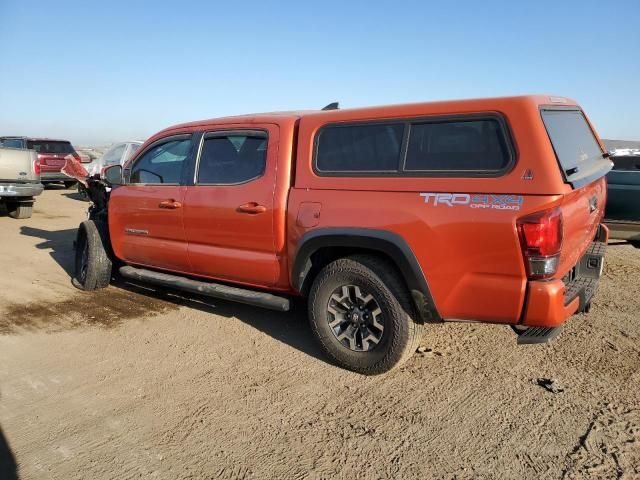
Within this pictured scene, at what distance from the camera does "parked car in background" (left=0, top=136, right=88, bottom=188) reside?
1656 cm

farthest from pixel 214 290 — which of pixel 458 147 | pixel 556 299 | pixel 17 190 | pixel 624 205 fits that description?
pixel 17 190

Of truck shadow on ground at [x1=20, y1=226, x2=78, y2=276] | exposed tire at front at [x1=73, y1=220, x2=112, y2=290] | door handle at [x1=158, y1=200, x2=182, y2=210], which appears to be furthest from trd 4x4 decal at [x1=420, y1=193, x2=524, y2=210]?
truck shadow on ground at [x1=20, y1=226, x2=78, y2=276]

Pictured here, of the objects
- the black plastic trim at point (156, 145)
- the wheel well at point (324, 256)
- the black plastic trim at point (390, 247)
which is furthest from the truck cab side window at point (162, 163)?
the black plastic trim at point (390, 247)

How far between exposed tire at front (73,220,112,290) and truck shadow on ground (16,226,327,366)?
0.14 metres

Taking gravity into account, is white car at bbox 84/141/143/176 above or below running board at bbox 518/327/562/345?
above

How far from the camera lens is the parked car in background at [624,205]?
529 centimetres

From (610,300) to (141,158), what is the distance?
5083 mm

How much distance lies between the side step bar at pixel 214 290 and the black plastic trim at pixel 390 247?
62cm

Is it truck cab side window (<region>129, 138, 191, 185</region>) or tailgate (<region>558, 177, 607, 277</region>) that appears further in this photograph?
truck cab side window (<region>129, 138, 191, 185</region>)

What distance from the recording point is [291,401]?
3311 mm

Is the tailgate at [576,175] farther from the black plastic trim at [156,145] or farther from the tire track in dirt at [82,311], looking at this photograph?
the tire track in dirt at [82,311]

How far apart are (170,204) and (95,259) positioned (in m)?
1.58

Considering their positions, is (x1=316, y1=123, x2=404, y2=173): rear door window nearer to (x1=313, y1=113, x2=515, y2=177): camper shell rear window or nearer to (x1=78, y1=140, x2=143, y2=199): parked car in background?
(x1=313, y1=113, x2=515, y2=177): camper shell rear window

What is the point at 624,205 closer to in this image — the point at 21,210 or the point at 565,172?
the point at 565,172
